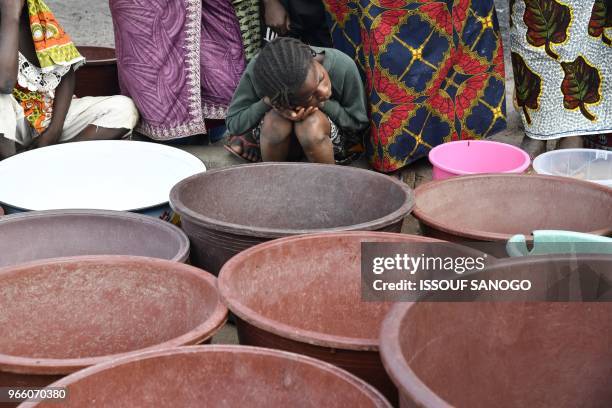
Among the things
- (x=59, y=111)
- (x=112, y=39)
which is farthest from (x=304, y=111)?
(x=112, y=39)

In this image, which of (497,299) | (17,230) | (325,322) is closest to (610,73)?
(325,322)

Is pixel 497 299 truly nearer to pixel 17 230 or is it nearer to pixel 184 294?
pixel 184 294

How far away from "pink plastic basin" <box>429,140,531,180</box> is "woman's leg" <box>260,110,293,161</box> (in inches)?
21.3

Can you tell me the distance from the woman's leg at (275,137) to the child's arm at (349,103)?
17 centimetres

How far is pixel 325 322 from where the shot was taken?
2252mm

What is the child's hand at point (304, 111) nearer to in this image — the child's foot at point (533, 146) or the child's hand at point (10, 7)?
the child's foot at point (533, 146)

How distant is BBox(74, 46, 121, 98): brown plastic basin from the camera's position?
3.86 metres

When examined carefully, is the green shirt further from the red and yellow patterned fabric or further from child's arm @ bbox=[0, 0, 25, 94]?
child's arm @ bbox=[0, 0, 25, 94]

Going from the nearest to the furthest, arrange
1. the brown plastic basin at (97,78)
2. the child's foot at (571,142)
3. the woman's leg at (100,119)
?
1. the child's foot at (571,142)
2. the woman's leg at (100,119)
3. the brown plastic basin at (97,78)

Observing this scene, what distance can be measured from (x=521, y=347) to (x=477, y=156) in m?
1.56

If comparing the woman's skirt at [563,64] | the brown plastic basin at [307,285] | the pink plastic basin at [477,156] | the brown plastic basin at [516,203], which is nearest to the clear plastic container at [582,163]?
the pink plastic basin at [477,156]

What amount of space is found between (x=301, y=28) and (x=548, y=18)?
3.21ft

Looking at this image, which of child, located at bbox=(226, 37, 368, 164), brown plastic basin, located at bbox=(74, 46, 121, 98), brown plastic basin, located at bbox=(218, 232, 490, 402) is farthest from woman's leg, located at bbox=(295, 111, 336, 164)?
brown plastic basin, located at bbox=(74, 46, 121, 98)

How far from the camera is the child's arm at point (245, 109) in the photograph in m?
3.25
